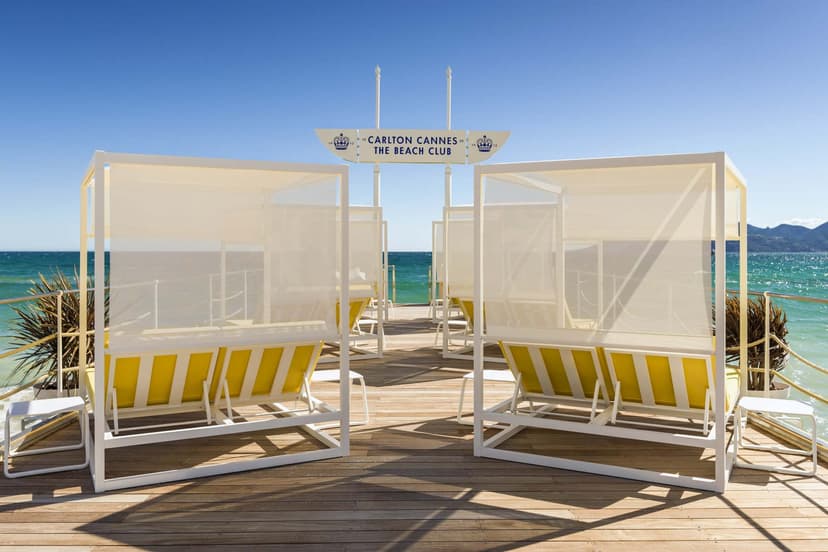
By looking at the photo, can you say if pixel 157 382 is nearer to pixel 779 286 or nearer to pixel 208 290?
pixel 208 290

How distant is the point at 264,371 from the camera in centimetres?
400

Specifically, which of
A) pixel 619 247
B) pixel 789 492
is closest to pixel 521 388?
pixel 619 247

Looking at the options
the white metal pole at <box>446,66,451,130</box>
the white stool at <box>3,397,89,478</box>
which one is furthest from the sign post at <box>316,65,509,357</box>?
the white stool at <box>3,397,89,478</box>

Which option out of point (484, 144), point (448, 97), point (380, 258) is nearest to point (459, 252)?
point (380, 258)

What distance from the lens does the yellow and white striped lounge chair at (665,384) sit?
136 inches

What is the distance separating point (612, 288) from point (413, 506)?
5.48ft

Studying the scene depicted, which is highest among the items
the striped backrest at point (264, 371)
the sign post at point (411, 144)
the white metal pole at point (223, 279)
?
the sign post at point (411, 144)

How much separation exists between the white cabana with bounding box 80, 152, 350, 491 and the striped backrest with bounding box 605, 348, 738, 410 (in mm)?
1721

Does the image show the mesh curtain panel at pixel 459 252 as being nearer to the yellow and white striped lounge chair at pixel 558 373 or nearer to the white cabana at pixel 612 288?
the yellow and white striped lounge chair at pixel 558 373

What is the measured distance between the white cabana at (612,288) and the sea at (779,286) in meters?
5.56

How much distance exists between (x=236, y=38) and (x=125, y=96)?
31.4ft

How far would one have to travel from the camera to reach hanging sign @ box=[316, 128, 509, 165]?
8.60 metres

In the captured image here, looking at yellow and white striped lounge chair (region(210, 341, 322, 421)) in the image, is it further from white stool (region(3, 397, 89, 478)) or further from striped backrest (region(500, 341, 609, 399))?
striped backrest (region(500, 341, 609, 399))


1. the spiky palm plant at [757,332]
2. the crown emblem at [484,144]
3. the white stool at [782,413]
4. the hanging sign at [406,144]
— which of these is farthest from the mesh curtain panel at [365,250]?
the white stool at [782,413]
